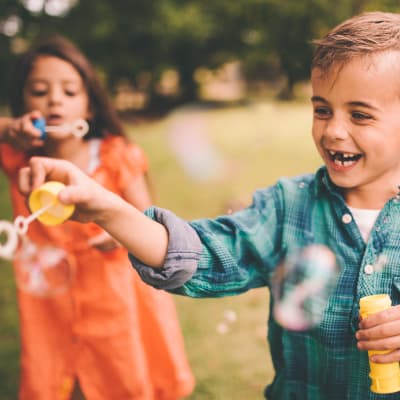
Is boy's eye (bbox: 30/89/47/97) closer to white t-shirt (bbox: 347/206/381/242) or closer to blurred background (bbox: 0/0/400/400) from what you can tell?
blurred background (bbox: 0/0/400/400)

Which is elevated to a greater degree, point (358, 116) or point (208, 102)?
point (358, 116)

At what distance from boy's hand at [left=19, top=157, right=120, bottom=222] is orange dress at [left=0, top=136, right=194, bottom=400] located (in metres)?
0.87

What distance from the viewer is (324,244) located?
1.25m

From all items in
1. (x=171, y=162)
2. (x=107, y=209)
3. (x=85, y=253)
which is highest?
(x=107, y=209)

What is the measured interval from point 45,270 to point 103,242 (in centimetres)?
37

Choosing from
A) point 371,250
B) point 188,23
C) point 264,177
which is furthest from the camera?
point 188,23

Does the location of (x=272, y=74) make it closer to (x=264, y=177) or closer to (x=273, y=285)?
(x=264, y=177)

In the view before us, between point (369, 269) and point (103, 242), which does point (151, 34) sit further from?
point (369, 269)

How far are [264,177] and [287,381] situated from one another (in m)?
4.89

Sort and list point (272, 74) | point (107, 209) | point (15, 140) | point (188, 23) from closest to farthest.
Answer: point (107, 209) → point (15, 140) → point (272, 74) → point (188, 23)

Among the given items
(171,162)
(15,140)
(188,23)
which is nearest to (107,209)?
(15,140)

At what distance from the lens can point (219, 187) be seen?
235 inches

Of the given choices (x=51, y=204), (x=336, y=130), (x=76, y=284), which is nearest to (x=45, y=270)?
(x=76, y=284)

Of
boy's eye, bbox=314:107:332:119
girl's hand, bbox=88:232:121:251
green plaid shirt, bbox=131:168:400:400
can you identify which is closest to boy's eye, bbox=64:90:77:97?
girl's hand, bbox=88:232:121:251
